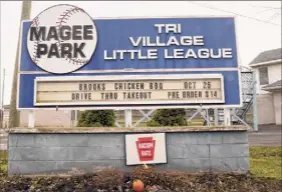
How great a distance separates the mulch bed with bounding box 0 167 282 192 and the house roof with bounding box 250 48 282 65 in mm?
22992

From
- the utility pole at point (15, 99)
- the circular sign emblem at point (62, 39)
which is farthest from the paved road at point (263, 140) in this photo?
the circular sign emblem at point (62, 39)

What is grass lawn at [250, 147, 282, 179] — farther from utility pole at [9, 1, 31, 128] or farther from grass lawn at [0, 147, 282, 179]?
utility pole at [9, 1, 31, 128]

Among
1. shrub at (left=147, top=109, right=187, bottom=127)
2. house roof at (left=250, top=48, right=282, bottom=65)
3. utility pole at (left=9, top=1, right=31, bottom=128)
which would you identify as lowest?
shrub at (left=147, top=109, right=187, bottom=127)

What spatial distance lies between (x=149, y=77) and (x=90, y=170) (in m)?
2.13

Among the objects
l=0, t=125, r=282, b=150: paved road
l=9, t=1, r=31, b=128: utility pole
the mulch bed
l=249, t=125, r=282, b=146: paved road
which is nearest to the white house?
l=249, t=125, r=282, b=146: paved road

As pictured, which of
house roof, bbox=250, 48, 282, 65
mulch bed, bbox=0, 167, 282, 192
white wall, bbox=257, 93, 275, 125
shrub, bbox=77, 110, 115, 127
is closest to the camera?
mulch bed, bbox=0, 167, 282, 192

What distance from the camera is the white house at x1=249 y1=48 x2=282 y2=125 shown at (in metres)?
24.1

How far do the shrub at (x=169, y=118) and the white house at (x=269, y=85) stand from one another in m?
17.4

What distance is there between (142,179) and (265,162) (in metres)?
4.63

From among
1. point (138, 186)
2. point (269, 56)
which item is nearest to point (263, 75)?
point (269, 56)

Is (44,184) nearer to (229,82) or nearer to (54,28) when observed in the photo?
(54,28)

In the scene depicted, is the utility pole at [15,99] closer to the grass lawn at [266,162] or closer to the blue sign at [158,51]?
the blue sign at [158,51]

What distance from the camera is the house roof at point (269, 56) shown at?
Result: 2702 cm

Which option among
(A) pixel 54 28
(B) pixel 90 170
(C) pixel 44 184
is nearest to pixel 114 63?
(A) pixel 54 28
